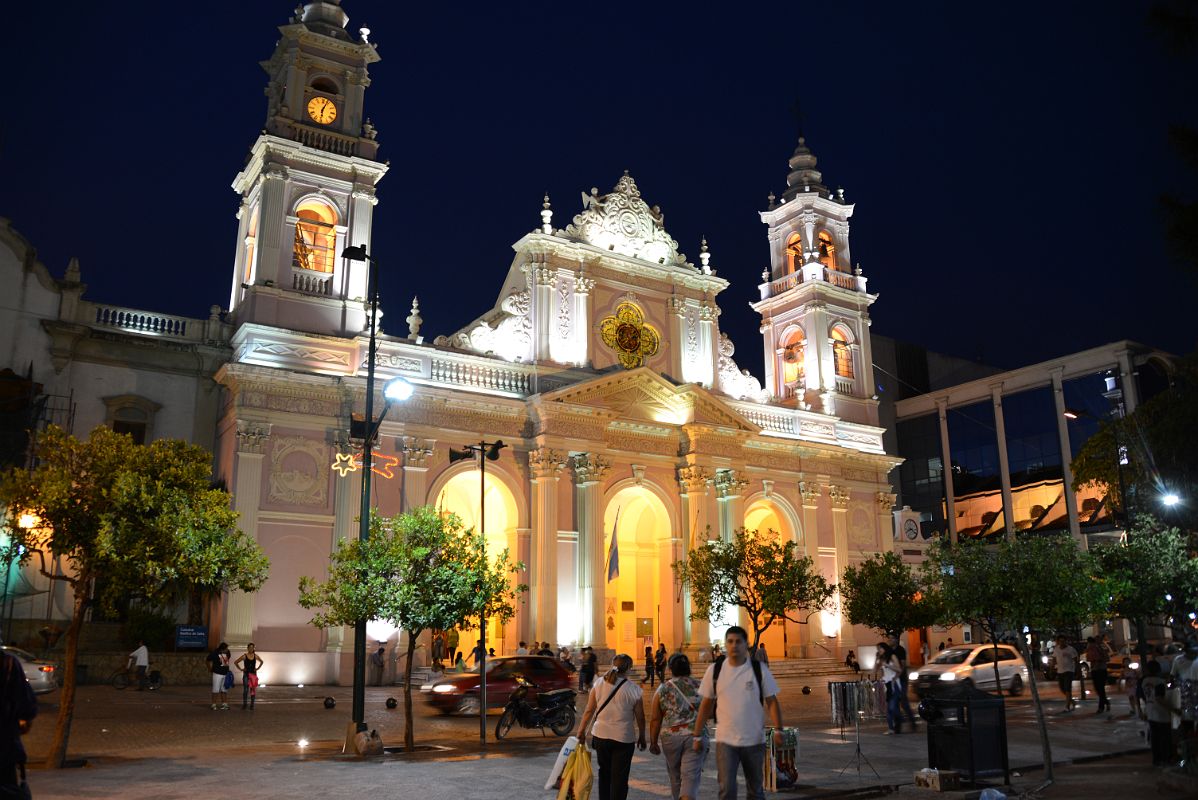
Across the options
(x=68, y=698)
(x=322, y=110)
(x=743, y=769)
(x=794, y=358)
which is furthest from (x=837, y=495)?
(x=743, y=769)

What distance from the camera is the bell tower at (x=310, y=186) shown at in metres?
32.4

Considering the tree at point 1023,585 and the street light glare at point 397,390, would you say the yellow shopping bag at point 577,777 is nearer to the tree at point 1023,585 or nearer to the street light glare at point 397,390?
the street light glare at point 397,390

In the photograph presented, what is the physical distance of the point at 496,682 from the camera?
21500 millimetres

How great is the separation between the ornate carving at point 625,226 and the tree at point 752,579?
44.7 feet

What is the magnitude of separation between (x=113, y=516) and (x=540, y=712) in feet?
27.3

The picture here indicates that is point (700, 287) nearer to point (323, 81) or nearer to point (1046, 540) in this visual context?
point (323, 81)

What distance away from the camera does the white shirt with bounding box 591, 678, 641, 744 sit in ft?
29.1

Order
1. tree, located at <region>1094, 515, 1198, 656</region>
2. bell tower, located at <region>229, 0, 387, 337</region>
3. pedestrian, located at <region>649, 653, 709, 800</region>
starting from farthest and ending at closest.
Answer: bell tower, located at <region>229, 0, 387, 337</region>
tree, located at <region>1094, 515, 1198, 656</region>
pedestrian, located at <region>649, 653, 709, 800</region>

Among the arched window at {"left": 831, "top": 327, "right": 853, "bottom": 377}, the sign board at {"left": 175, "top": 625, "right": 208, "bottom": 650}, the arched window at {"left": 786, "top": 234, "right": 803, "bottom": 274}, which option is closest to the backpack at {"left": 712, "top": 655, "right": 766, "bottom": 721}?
the sign board at {"left": 175, "top": 625, "right": 208, "bottom": 650}

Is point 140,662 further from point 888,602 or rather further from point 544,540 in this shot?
point 888,602

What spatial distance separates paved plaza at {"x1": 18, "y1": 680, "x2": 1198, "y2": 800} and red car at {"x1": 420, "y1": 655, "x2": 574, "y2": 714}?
15.2 inches

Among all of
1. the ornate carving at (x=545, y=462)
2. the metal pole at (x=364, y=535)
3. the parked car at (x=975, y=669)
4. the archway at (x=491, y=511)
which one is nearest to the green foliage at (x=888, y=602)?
the parked car at (x=975, y=669)

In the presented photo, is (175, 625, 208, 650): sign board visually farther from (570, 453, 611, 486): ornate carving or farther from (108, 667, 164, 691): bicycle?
(570, 453, 611, 486): ornate carving

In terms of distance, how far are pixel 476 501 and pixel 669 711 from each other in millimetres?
28287
